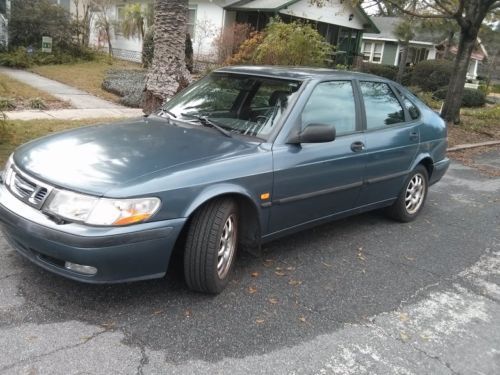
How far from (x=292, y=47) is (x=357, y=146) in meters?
6.22

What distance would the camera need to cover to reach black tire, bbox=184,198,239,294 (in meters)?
3.36

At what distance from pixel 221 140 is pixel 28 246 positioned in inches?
60.6

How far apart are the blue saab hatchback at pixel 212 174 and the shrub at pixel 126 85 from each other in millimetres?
7824

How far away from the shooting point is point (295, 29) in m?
10.6

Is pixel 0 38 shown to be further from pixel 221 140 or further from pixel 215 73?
pixel 221 140

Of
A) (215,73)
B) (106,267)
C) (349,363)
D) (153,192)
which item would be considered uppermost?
(215,73)

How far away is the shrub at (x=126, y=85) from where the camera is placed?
12334 mm

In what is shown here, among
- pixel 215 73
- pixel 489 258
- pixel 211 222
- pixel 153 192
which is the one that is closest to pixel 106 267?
pixel 153 192

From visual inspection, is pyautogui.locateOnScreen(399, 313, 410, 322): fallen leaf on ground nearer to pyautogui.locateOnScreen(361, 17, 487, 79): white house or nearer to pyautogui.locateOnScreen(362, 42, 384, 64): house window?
pyautogui.locateOnScreen(361, 17, 487, 79): white house

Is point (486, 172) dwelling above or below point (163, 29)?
below

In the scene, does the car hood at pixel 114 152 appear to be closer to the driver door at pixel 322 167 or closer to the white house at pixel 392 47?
the driver door at pixel 322 167

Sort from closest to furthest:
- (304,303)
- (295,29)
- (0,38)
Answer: (304,303), (295,29), (0,38)

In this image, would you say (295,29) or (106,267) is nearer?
(106,267)

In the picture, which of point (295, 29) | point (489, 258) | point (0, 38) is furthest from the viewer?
point (0, 38)
